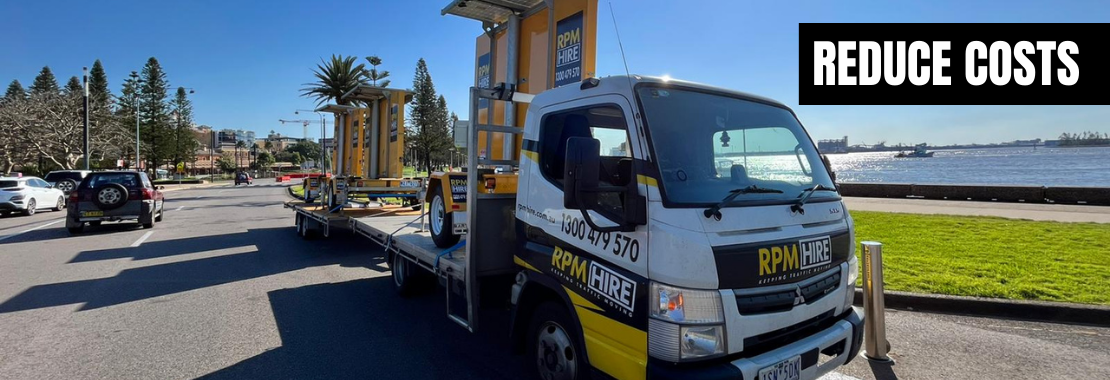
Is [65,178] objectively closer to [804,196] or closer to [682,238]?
[682,238]

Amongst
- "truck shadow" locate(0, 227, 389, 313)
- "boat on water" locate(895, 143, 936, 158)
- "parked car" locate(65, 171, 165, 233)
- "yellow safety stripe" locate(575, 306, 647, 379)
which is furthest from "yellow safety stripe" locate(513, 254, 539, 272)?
"boat on water" locate(895, 143, 936, 158)

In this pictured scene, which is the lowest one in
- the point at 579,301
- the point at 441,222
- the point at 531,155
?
the point at 579,301

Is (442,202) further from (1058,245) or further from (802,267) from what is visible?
(1058,245)

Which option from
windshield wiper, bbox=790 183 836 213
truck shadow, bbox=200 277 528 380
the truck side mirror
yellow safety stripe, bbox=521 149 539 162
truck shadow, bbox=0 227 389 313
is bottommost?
truck shadow, bbox=200 277 528 380

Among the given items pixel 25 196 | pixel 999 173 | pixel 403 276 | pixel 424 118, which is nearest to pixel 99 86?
pixel 424 118

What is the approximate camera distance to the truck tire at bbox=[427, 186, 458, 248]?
5271mm

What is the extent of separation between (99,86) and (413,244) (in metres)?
71.8

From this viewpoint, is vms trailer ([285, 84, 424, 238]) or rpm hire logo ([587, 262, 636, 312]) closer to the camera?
rpm hire logo ([587, 262, 636, 312])

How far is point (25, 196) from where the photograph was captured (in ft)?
58.1

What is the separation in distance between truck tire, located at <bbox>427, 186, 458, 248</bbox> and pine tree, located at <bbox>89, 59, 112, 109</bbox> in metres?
66.1

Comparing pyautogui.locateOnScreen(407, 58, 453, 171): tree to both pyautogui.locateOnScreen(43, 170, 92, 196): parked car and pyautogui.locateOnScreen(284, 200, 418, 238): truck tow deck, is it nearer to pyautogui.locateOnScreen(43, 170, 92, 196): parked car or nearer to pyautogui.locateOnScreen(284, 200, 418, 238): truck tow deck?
pyautogui.locateOnScreen(43, 170, 92, 196): parked car

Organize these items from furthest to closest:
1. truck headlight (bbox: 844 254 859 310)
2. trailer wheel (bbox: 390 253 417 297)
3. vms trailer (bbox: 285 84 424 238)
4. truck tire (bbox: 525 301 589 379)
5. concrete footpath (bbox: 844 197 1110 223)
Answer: concrete footpath (bbox: 844 197 1110 223) → vms trailer (bbox: 285 84 424 238) → trailer wheel (bbox: 390 253 417 297) → truck headlight (bbox: 844 254 859 310) → truck tire (bbox: 525 301 589 379)

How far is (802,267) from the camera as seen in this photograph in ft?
9.53

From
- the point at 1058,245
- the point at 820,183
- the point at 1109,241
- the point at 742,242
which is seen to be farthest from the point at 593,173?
the point at 1109,241
